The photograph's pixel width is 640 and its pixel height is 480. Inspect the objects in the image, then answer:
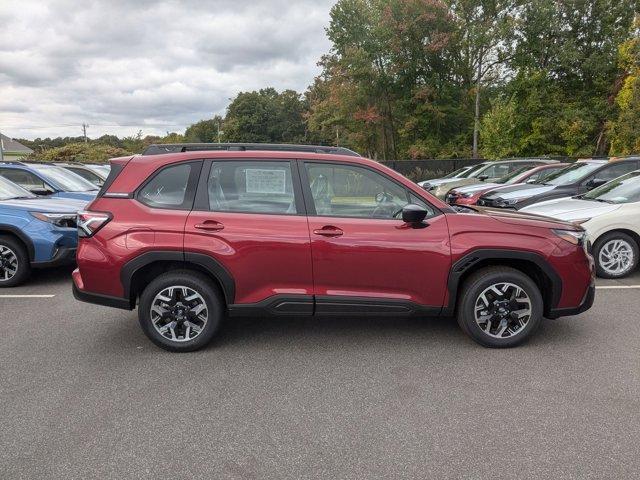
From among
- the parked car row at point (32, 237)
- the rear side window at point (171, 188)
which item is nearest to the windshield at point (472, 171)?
the parked car row at point (32, 237)

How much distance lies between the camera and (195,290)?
4.11m

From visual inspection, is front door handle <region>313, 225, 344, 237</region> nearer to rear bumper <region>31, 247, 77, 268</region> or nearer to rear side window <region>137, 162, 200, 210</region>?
rear side window <region>137, 162, 200, 210</region>

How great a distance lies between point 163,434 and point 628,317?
472cm

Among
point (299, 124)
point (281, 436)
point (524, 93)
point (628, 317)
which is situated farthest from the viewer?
point (299, 124)

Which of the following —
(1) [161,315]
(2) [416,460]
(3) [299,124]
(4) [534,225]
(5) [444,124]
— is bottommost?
(2) [416,460]

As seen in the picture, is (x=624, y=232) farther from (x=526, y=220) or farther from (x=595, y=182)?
(x=526, y=220)

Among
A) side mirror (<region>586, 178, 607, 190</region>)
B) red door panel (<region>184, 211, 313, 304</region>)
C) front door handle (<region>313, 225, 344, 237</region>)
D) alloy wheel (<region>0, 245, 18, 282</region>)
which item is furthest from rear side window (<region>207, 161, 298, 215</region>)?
side mirror (<region>586, 178, 607, 190</region>)

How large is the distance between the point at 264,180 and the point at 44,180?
23.0ft

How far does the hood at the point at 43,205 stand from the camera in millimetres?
6488

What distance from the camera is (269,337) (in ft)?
15.1

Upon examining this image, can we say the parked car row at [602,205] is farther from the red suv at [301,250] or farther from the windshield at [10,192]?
the windshield at [10,192]

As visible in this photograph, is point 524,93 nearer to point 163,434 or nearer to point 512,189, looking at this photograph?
point 512,189

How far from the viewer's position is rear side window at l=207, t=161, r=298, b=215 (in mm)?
4160

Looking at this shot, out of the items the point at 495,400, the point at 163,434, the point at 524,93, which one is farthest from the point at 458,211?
the point at 524,93
